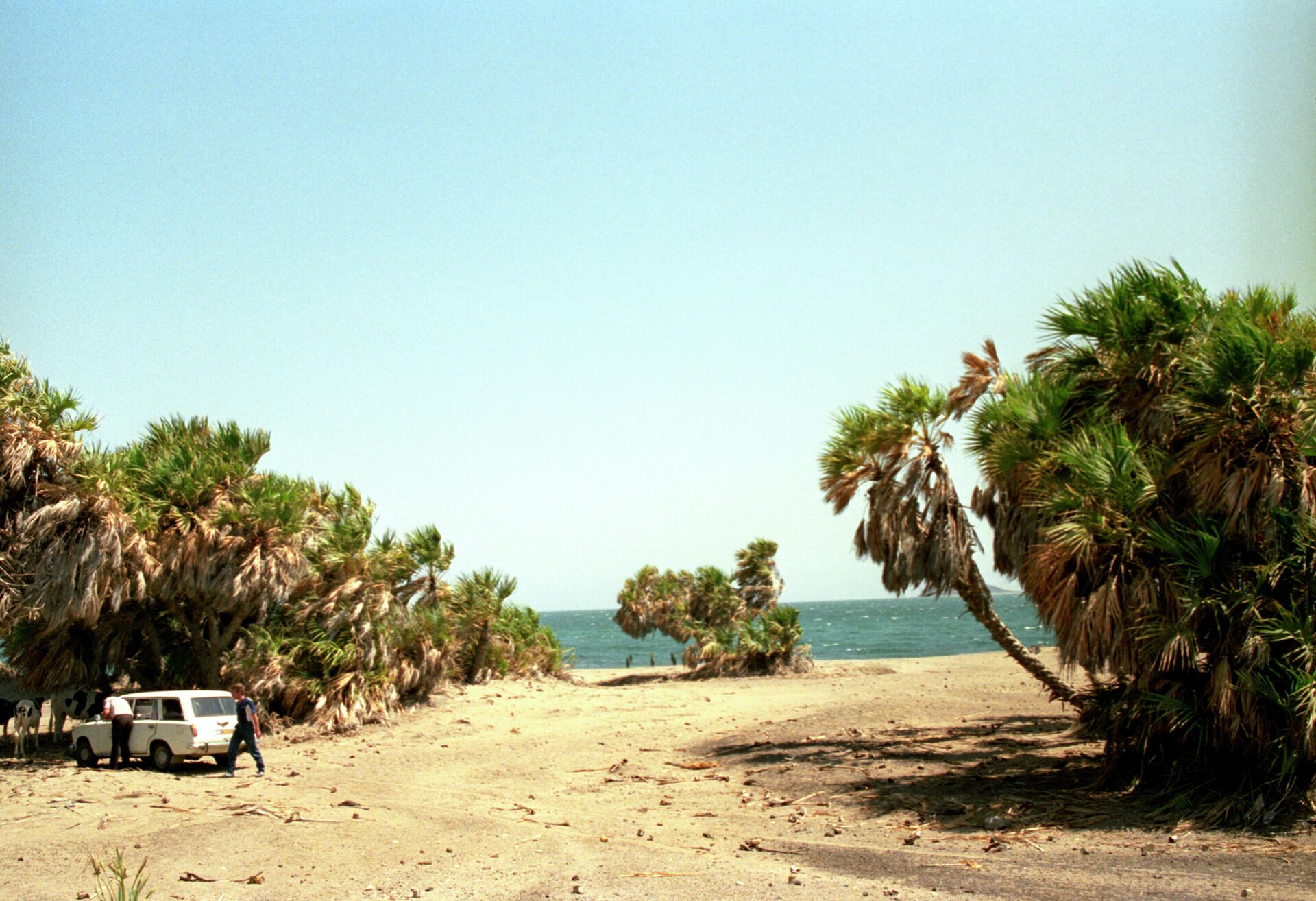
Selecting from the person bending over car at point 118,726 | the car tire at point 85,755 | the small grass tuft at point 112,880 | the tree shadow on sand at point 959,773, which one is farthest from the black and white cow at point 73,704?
the tree shadow on sand at point 959,773

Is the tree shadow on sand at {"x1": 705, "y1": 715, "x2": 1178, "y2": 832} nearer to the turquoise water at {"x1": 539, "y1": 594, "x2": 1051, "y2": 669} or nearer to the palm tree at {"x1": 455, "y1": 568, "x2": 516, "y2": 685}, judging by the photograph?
the palm tree at {"x1": 455, "y1": 568, "x2": 516, "y2": 685}

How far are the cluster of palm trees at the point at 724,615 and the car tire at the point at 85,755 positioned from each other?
62.1 ft

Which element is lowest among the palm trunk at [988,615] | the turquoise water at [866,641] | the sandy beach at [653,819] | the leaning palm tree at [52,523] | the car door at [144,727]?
the turquoise water at [866,641]

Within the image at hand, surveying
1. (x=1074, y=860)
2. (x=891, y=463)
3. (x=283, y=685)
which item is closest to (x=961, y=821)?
(x=1074, y=860)

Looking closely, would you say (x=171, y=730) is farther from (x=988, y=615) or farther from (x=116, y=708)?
(x=988, y=615)

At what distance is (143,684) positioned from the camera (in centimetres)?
2111

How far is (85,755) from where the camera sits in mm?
17438

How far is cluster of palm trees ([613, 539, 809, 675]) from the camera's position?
104 feet

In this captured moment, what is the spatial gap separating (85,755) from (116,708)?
1396mm

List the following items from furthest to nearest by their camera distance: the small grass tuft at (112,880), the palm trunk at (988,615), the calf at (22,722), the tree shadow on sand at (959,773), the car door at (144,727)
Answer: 1. the calf at (22,722)
2. the car door at (144,727)
3. the palm trunk at (988,615)
4. the tree shadow on sand at (959,773)
5. the small grass tuft at (112,880)

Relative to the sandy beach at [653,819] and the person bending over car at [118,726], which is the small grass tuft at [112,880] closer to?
the sandy beach at [653,819]

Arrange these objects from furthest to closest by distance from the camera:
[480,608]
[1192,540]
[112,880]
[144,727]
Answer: [480,608] → [144,727] → [1192,540] → [112,880]

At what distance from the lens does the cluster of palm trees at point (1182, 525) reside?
10680 mm

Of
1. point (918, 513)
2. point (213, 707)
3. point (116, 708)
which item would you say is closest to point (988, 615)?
point (918, 513)
